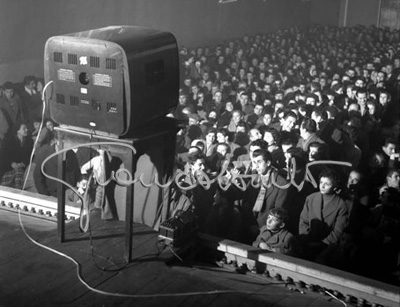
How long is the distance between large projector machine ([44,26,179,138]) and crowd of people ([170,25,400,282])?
2.02ft

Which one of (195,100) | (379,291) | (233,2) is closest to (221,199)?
(379,291)

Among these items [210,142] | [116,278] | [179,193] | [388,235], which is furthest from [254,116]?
[116,278]

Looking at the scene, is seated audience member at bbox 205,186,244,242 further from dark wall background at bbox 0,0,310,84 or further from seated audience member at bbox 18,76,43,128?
dark wall background at bbox 0,0,310,84

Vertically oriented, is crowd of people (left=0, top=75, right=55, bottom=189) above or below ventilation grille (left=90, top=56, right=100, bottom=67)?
below

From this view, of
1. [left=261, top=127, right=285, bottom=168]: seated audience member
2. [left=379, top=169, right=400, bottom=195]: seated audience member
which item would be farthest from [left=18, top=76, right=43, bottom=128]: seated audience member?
[left=379, top=169, right=400, bottom=195]: seated audience member

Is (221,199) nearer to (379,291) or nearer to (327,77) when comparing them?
(379,291)

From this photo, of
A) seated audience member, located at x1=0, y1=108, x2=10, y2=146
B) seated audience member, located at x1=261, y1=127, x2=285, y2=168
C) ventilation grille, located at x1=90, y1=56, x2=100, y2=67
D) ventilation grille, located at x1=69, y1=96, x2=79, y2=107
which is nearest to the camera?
ventilation grille, located at x1=90, y1=56, x2=100, y2=67

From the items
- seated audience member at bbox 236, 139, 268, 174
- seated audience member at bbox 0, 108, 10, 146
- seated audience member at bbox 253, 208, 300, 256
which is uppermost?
seated audience member at bbox 236, 139, 268, 174

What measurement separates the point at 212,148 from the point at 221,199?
53.7 inches

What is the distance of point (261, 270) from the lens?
4727 millimetres

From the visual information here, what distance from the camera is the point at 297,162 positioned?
6121 mm

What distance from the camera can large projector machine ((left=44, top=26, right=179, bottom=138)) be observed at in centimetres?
426

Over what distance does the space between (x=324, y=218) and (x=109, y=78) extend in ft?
8.02

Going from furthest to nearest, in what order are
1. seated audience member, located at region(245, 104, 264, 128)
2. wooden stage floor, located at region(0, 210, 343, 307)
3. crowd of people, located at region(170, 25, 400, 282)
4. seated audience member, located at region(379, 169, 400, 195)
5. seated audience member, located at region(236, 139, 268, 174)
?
seated audience member, located at region(245, 104, 264, 128) → seated audience member, located at region(236, 139, 268, 174) → seated audience member, located at region(379, 169, 400, 195) → crowd of people, located at region(170, 25, 400, 282) → wooden stage floor, located at region(0, 210, 343, 307)
